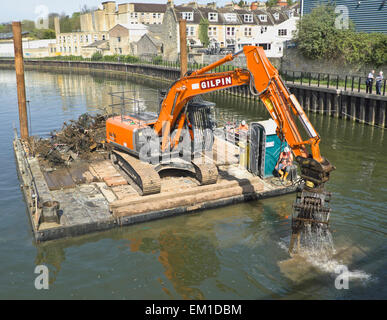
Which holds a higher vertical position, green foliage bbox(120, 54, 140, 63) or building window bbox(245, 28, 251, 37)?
building window bbox(245, 28, 251, 37)

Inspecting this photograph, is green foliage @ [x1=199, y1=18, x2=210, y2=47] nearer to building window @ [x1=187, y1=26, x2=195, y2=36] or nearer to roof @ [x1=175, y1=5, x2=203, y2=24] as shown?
roof @ [x1=175, y1=5, x2=203, y2=24]

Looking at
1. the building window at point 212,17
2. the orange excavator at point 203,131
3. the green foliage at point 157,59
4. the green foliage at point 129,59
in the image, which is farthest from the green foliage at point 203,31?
the orange excavator at point 203,131

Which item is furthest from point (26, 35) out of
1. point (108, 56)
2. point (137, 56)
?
point (137, 56)

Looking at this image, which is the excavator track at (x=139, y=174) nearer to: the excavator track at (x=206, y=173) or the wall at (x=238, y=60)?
the excavator track at (x=206, y=173)

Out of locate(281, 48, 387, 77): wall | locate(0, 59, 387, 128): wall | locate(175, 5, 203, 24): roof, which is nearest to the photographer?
locate(0, 59, 387, 128): wall

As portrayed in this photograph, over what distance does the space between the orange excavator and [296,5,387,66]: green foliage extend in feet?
79.9

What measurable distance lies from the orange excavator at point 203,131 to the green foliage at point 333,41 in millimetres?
24340

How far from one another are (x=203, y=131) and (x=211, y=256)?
609 centimetres

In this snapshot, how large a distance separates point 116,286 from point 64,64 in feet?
311

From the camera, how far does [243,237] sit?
12.7 metres

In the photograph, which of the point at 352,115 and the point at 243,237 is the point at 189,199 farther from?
the point at 352,115

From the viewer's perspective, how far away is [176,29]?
229ft

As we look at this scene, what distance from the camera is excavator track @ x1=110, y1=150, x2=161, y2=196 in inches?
544

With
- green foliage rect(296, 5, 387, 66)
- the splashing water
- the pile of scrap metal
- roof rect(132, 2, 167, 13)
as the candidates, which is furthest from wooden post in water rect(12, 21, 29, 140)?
roof rect(132, 2, 167, 13)
